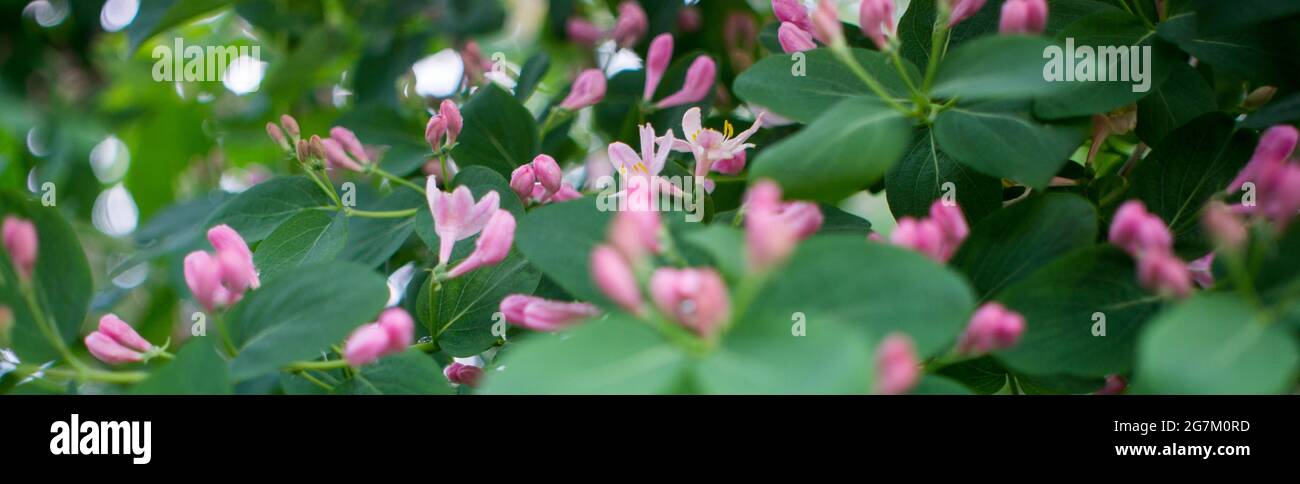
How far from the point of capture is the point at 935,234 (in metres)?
0.43

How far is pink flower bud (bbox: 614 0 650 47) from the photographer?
103cm

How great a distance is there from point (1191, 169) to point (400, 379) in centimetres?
45

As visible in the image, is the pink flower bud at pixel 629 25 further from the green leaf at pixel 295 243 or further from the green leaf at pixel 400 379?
the green leaf at pixel 400 379

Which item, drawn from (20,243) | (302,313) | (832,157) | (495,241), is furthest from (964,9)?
(20,243)

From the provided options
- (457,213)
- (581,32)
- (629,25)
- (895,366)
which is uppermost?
(581,32)

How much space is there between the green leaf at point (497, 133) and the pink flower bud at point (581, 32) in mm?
582

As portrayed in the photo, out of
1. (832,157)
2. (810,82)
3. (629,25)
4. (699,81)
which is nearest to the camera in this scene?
(832,157)

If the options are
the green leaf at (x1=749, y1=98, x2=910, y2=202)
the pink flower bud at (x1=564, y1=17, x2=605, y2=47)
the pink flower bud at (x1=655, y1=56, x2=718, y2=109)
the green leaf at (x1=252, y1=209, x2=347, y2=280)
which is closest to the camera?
the green leaf at (x1=749, y1=98, x2=910, y2=202)

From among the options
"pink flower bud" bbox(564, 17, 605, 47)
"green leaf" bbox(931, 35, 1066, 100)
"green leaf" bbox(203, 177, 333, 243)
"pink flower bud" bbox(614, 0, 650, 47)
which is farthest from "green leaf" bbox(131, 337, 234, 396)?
"pink flower bud" bbox(564, 17, 605, 47)

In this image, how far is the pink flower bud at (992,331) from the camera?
1.36 ft

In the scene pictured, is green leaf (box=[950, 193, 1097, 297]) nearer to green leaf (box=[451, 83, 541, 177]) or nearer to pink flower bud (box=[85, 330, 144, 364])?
green leaf (box=[451, 83, 541, 177])

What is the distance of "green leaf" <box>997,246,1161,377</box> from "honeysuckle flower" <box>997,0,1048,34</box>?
0.12 meters

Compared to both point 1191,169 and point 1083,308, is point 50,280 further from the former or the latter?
point 1191,169
